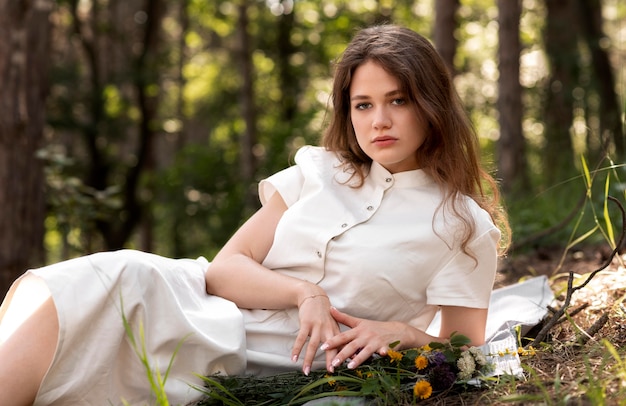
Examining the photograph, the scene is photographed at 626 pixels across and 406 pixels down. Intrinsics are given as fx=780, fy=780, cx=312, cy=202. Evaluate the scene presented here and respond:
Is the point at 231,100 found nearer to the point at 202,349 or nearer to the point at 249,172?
the point at 249,172

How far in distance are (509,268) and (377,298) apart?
2099 mm

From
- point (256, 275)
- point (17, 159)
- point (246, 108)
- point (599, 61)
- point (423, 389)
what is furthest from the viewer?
point (246, 108)

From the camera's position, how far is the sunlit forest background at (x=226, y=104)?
212 inches

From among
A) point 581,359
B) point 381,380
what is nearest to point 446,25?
point 581,359

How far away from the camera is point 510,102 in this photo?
652 centimetres

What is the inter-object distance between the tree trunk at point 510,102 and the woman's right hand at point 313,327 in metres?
4.14

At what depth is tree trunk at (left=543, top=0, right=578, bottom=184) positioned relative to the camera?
8.65 m

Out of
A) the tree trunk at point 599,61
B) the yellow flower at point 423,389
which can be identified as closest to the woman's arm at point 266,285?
the yellow flower at point 423,389

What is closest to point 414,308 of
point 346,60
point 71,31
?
point 346,60

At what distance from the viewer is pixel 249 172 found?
33.1 feet

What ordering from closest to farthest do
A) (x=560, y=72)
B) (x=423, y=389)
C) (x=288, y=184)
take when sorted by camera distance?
(x=423, y=389)
(x=288, y=184)
(x=560, y=72)

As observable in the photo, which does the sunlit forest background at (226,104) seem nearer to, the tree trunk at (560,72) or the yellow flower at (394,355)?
the tree trunk at (560,72)

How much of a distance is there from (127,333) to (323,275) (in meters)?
0.68

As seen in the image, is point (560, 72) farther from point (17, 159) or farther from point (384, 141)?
point (384, 141)
